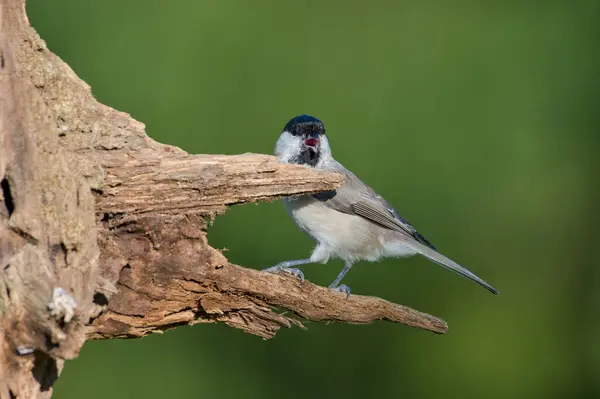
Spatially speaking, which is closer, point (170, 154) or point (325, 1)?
point (170, 154)

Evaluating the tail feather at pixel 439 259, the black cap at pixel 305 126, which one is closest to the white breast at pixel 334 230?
the tail feather at pixel 439 259

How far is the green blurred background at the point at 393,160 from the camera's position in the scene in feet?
11.7

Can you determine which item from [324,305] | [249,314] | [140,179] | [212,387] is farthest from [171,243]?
[212,387]

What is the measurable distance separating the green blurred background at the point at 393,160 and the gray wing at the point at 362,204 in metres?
0.56

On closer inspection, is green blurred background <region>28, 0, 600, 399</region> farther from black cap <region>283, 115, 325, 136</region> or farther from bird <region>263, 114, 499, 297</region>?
black cap <region>283, 115, 325, 136</region>

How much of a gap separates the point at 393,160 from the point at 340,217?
33.0 inches

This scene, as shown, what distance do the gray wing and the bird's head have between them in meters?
0.11

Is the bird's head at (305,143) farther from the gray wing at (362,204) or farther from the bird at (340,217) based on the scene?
the gray wing at (362,204)

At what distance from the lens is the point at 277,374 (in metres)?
3.55

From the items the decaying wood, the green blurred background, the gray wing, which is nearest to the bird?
the gray wing

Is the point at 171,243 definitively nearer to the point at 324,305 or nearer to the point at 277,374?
the point at 324,305

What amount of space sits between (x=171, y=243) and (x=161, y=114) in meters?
1.74

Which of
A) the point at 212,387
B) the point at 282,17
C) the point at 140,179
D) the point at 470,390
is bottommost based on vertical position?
the point at 212,387

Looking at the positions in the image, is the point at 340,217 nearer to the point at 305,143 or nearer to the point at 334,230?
the point at 334,230
